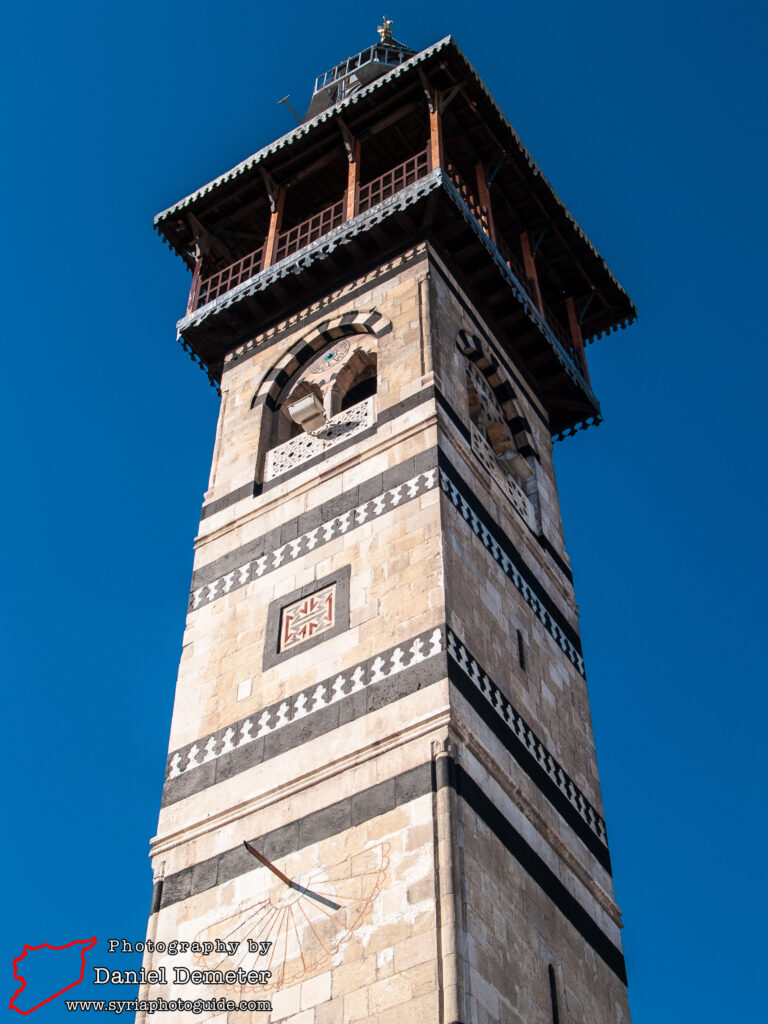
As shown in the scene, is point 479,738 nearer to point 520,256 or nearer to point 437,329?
point 437,329

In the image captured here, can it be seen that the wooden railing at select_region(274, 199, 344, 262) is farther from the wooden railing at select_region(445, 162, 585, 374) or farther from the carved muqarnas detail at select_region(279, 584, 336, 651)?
the carved muqarnas detail at select_region(279, 584, 336, 651)

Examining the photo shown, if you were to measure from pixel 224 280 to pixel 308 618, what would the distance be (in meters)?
7.50

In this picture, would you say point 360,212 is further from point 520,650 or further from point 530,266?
point 520,650

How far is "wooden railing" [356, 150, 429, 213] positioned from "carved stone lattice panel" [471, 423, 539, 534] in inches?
145

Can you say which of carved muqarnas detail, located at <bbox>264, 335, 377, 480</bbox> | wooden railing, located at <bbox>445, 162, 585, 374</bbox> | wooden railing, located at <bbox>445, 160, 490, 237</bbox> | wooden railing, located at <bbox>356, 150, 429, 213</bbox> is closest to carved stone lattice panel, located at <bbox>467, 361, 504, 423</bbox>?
carved muqarnas detail, located at <bbox>264, 335, 377, 480</bbox>

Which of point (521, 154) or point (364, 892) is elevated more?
point (521, 154)

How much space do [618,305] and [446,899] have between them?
12446 mm

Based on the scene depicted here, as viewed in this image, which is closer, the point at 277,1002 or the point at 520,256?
the point at 277,1002

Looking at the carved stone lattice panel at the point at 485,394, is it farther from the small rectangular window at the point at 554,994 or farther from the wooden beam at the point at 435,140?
the small rectangular window at the point at 554,994

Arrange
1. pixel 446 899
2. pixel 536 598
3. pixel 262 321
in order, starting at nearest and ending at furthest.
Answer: pixel 446 899 < pixel 536 598 < pixel 262 321

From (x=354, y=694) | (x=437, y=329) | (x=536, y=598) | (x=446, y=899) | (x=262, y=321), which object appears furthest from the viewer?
(x=262, y=321)

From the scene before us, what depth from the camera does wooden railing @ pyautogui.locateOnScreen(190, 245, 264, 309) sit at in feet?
64.6

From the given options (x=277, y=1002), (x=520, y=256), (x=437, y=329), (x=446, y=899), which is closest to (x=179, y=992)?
(x=277, y=1002)

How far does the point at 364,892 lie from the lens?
11.4 meters
